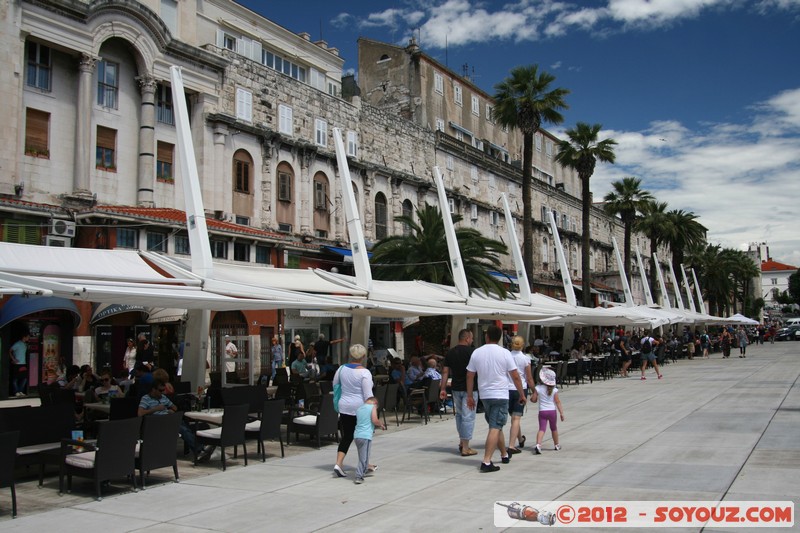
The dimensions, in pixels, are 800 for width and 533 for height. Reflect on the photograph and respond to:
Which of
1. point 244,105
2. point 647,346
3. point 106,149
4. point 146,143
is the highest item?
point 244,105

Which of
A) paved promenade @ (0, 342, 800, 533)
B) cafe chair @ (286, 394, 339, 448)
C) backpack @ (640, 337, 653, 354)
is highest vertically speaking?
backpack @ (640, 337, 653, 354)

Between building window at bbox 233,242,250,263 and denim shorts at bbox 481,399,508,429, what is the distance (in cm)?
1881

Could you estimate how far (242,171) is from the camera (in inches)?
1109

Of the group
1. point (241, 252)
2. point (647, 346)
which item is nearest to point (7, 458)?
point (241, 252)

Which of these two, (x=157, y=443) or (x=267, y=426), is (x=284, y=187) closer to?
(x=267, y=426)

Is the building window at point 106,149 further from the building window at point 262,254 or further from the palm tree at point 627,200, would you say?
the palm tree at point 627,200

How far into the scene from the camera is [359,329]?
48.0ft

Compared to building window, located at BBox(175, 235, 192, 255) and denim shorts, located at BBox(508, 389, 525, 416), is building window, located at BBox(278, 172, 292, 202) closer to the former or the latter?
building window, located at BBox(175, 235, 192, 255)

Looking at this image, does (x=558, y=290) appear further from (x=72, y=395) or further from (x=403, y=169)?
(x=72, y=395)

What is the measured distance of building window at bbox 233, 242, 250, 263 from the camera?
25.8 m

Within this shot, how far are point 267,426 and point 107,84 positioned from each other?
60.9 ft

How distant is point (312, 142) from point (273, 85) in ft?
10.5

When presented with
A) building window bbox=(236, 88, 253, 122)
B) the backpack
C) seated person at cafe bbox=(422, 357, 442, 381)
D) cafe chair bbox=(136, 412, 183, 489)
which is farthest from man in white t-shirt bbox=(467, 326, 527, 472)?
building window bbox=(236, 88, 253, 122)

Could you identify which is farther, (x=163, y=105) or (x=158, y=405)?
(x=163, y=105)
